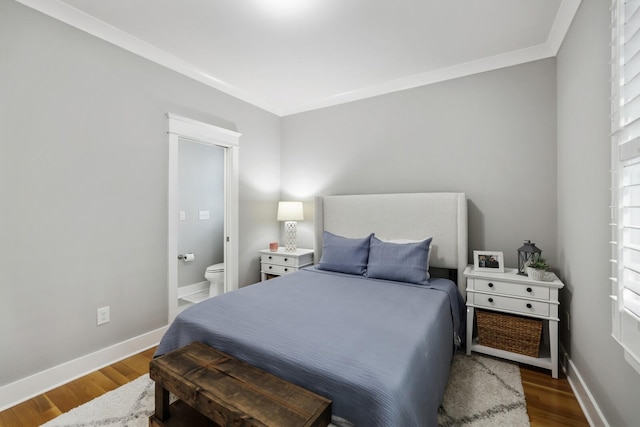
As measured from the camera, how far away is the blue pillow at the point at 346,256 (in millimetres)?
2812

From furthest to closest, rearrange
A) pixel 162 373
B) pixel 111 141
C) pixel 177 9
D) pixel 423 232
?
pixel 423 232
pixel 111 141
pixel 177 9
pixel 162 373

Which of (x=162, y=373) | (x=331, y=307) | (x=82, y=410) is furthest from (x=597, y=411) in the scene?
(x=82, y=410)

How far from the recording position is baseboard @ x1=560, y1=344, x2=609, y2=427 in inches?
62.3

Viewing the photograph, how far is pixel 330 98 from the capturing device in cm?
366

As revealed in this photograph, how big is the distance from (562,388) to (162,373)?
8.26ft

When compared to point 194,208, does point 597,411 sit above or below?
below

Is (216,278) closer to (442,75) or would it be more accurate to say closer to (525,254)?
(525,254)

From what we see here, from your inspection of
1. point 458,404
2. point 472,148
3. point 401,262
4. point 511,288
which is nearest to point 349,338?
point 458,404

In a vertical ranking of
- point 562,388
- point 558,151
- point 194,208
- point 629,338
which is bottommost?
point 562,388

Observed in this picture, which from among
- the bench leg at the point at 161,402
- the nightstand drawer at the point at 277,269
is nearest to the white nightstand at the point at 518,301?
the nightstand drawer at the point at 277,269

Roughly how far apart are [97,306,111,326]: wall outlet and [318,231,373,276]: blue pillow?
1.83 meters

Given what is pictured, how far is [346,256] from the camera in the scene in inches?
113

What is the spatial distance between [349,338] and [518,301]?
5.18 ft

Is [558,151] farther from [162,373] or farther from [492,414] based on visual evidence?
[162,373]
